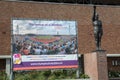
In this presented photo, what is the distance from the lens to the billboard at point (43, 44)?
24.0 meters

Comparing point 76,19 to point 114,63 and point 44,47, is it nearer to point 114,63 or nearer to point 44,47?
point 114,63

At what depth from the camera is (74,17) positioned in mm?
34500

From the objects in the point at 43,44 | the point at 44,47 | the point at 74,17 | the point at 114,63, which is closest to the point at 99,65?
the point at 44,47

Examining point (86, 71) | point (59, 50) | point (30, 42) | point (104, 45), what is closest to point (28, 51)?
point (30, 42)

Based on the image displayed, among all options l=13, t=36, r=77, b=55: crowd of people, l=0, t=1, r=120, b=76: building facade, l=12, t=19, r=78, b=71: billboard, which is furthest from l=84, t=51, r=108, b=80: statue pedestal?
l=0, t=1, r=120, b=76: building facade

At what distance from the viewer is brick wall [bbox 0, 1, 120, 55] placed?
31734 millimetres

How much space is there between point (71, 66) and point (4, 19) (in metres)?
10.0

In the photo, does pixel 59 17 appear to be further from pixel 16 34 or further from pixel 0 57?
pixel 16 34

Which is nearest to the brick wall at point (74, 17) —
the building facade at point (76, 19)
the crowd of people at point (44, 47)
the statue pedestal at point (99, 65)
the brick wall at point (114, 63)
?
the building facade at point (76, 19)

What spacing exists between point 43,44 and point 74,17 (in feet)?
34.5

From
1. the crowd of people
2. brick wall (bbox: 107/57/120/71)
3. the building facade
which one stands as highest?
the building facade

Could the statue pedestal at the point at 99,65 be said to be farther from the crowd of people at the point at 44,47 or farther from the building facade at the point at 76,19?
the building facade at the point at 76,19

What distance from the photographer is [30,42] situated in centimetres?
2447

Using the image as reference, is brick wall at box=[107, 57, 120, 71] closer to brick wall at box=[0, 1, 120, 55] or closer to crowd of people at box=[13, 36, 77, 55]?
brick wall at box=[0, 1, 120, 55]
